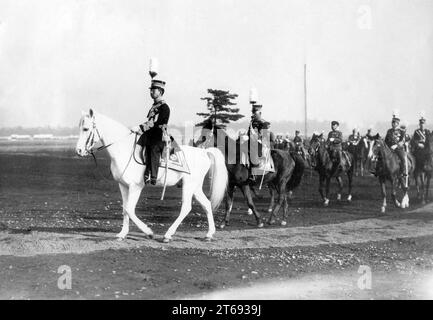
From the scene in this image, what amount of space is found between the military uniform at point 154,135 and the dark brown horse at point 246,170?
256 cm

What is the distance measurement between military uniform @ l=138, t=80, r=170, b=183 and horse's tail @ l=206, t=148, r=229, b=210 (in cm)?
128

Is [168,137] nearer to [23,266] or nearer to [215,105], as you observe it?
[23,266]

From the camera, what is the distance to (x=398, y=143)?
1677 centimetres

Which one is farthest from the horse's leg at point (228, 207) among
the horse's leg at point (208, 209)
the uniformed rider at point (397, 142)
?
the uniformed rider at point (397, 142)

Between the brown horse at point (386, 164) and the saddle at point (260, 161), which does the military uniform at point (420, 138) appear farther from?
the saddle at point (260, 161)

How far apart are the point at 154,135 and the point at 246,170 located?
3.52 m

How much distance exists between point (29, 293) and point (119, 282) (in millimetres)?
1169

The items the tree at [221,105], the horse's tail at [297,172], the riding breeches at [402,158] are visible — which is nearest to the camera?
the horse's tail at [297,172]

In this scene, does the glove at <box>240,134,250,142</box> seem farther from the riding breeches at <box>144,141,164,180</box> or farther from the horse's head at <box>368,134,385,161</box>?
the horse's head at <box>368,134,385,161</box>

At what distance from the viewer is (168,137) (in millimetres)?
10023

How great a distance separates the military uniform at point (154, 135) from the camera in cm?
973

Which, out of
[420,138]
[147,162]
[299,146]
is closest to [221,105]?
[299,146]

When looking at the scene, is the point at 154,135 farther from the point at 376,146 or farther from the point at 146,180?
the point at 376,146
